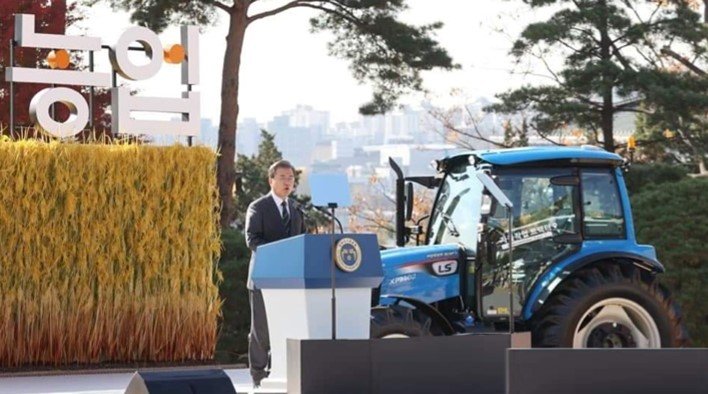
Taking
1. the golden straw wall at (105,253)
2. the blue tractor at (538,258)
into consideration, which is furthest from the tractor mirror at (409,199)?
the golden straw wall at (105,253)

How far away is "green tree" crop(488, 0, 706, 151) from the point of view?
26.7 meters

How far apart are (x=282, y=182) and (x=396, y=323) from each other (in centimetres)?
134

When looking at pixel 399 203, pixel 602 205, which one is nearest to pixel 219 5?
pixel 399 203

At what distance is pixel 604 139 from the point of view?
27844 mm

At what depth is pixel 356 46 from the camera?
25.3 meters

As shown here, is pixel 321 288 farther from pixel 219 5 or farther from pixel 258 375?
pixel 219 5

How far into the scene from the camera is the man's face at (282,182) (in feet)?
37.9

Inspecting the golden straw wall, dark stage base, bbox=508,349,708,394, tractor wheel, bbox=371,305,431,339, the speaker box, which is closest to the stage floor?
the golden straw wall

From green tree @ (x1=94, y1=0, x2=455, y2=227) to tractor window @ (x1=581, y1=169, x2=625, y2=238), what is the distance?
11.6 m

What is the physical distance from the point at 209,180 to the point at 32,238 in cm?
179

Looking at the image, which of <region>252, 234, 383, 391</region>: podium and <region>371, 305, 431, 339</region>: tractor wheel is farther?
<region>371, 305, 431, 339</region>: tractor wheel

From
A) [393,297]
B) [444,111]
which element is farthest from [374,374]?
[444,111]

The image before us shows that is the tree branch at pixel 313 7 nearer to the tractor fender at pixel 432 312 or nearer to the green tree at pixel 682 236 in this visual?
the green tree at pixel 682 236

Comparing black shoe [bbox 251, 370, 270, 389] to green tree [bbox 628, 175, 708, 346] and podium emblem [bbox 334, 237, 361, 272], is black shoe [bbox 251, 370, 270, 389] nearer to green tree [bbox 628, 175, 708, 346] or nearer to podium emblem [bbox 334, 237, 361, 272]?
podium emblem [bbox 334, 237, 361, 272]
